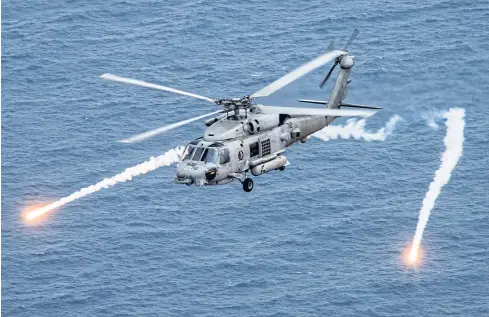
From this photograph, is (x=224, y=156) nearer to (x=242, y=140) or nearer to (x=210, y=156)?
(x=210, y=156)

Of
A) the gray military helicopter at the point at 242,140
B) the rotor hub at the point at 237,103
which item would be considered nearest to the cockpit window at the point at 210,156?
the gray military helicopter at the point at 242,140

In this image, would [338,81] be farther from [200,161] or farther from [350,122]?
[350,122]

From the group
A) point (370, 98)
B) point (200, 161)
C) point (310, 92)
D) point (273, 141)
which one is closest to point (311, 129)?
point (273, 141)

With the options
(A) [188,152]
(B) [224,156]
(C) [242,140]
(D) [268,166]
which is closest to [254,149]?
(C) [242,140]

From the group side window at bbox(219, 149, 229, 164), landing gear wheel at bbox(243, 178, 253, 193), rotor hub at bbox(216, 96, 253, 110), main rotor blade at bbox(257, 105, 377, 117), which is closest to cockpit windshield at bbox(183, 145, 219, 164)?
side window at bbox(219, 149, 229, 164)

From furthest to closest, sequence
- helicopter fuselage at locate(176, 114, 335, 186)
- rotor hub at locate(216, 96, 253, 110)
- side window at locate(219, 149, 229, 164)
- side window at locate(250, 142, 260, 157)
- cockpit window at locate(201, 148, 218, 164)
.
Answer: rotor hub at locate(216, 96, 253, 110) < side window at locate(250, 142, 260, 157) < side window at locate(219, 149, 229, 164) < cockpit window at locate(201, 148, 218, 164) < helicopter fuselage at locate(176, 114, 335, 186)

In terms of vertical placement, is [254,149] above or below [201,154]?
above

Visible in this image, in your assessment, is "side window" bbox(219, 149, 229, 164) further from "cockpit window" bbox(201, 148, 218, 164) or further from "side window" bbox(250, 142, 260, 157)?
"side window" bbox(250, 142, 260, 157)
